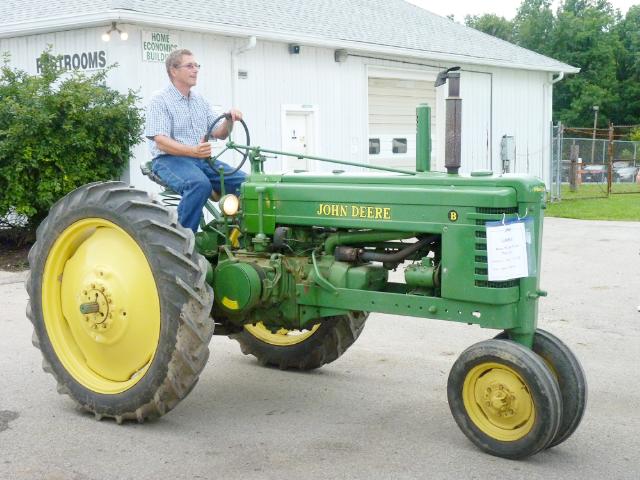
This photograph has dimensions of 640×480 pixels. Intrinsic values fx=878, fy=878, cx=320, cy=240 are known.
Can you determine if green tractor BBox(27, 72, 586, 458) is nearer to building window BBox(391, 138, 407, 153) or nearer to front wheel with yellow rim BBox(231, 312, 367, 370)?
front wheel with yellow rim BBox(231, 312, 367, 370)

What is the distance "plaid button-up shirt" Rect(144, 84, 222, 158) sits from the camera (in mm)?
5727

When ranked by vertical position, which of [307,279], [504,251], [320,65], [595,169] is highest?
[320,65]

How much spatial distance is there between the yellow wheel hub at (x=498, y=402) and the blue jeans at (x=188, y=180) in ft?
6.71

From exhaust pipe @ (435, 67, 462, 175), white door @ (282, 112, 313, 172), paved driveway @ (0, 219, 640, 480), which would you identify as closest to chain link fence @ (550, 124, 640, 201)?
white door @ (282, 112, 313, 172)

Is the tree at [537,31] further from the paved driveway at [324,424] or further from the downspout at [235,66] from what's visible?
the paved driveway at [324,424]

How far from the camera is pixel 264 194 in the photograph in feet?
17.4

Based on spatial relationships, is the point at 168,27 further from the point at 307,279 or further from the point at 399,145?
the point at 307,279

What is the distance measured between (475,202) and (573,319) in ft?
12.4

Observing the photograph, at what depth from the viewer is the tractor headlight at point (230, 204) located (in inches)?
213

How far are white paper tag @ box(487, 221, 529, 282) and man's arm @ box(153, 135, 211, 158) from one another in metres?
1.94

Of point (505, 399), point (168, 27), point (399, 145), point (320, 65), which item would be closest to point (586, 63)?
point (399, 145)

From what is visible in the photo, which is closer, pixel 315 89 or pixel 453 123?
pixel 453 123

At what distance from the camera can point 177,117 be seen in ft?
19.2

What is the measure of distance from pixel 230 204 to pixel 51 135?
664cm
